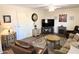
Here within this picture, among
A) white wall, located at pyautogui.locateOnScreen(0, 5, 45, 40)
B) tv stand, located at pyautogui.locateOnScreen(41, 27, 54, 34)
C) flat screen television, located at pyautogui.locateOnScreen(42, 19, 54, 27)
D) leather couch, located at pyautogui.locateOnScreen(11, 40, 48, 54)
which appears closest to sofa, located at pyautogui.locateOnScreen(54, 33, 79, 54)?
leather couch, located at pyautogui.locateOnScreen(11, 40, 48, 54)

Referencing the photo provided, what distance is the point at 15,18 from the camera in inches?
232

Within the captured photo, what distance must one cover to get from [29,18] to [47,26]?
1856 mm

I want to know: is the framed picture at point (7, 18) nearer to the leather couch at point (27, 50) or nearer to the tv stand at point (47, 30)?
the leather couch at point (27, 50)

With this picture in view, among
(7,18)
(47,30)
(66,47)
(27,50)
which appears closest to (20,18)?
(7,18)

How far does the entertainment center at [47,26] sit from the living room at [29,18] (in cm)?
7

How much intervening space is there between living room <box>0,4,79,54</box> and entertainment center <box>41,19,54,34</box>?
75 mm

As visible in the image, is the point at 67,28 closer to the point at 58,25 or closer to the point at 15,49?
the point at 58,25

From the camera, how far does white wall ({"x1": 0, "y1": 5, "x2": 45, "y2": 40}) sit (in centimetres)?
526

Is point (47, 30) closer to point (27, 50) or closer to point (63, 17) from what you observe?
point (63, 17)

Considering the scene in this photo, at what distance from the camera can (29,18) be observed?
716 cm

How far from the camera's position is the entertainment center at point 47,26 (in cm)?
837

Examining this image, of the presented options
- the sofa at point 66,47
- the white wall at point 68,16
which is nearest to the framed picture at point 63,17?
the white wall at point 68,16
